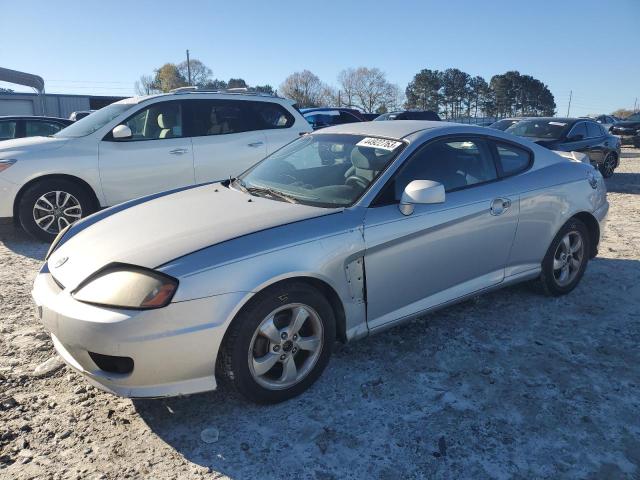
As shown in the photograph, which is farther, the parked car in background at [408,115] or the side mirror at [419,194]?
the parked car in background at [408,115]

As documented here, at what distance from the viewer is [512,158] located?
3.95 m

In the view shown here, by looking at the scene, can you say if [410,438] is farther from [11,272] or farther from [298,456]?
[11,272]

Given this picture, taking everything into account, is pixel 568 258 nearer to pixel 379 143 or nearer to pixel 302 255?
pixel 379 143

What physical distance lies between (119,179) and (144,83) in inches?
3130

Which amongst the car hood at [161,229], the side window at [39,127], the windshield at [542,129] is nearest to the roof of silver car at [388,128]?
the car hood at [161,229]

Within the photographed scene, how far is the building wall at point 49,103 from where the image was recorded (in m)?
35.9

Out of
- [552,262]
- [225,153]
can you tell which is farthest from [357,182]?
[225,153]

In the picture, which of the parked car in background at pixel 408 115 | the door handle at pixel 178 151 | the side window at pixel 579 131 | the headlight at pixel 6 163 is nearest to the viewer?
the headlight at pixel 6 163

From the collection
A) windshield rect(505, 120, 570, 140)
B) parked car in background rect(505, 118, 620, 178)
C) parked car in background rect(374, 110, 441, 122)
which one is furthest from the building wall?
parked car in background rect(505, 118, 620, 178)

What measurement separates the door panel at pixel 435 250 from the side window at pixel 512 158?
6.3 inches

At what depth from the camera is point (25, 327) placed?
3717mm

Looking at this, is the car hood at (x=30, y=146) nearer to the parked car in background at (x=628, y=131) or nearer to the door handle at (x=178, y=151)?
the door handle at (x=178, y=151)

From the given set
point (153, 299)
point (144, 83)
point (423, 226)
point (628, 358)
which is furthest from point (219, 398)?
point (144, 83)

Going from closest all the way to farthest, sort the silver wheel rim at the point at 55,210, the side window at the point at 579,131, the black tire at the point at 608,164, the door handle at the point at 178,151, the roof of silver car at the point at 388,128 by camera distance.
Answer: the roof of silver car at the point at 388,128 → the silver wheel rim at the point at 55,210 → the door handle at the point at 178,151 → the side window at the point at 579,131 → the black tire at the point at 608,164
